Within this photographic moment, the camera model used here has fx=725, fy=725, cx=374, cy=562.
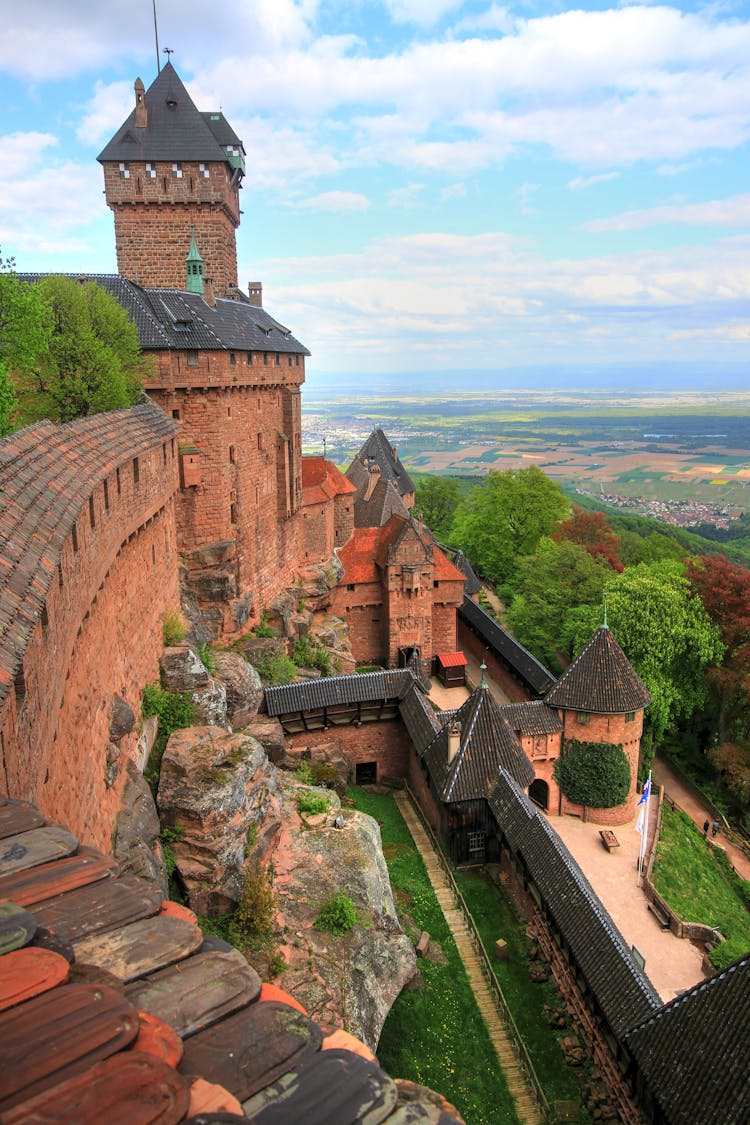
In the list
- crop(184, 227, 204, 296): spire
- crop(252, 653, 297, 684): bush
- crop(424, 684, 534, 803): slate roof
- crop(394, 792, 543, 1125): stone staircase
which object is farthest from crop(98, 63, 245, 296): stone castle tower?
crop(394, 792, 543, 1125): stone staircase

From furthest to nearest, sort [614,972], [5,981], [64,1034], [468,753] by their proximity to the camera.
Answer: [468,753] → [614,972] → [5,981] → [64,1034]

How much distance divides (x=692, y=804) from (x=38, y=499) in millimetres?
29267

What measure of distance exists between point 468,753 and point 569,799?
19.7ft

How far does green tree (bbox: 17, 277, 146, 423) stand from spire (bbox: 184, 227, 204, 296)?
7.48m

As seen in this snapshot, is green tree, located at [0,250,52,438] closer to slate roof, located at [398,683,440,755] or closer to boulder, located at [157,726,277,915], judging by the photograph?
boulder, located at [157,726,277,915]

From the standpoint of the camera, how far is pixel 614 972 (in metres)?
14.7

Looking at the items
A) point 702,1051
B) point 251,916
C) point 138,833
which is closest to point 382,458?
point 251,916

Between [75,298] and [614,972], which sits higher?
[75,298]

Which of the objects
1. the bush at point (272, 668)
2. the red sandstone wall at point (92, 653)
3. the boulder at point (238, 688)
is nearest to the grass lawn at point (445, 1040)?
the boulder at point (238, 688)

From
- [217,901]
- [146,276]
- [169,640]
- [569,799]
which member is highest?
[146,276]

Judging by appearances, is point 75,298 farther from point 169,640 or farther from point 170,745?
point 170,745

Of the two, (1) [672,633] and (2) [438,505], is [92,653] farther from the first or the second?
(2) [438,505]

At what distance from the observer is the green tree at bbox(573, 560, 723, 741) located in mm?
29938

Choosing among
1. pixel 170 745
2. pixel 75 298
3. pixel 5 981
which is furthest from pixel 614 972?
pixel 75 298
